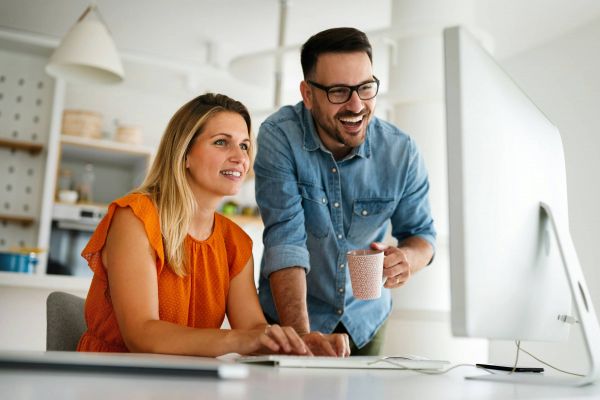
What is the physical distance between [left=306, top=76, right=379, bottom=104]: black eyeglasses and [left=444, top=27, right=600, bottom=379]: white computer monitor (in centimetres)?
58

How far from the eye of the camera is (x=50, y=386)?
0.59 meters

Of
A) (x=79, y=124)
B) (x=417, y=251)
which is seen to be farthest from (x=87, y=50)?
(x=79, y=124)

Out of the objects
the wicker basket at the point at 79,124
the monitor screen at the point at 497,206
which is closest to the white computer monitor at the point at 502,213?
the monitor screen at the point at 497,206

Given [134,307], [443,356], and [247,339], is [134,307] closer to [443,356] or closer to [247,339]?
[247,339]

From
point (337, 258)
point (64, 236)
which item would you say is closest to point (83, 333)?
point (337, 258)

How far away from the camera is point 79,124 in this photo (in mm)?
5504

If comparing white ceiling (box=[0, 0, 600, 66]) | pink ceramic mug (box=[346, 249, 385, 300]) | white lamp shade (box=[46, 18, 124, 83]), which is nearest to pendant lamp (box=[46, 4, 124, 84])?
white lamp shade (box=[46, 18, 124, 83])

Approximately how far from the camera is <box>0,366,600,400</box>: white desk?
0.57 metres

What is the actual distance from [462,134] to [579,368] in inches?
171

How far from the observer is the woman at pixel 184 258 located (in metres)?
1.23

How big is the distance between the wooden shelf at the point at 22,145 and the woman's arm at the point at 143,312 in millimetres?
4366

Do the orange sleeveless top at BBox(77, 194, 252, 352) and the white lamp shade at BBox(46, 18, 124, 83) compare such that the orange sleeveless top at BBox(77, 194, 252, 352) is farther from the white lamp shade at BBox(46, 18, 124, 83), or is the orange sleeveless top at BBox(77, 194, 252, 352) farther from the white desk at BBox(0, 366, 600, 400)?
the white lamp shade at BBox(46, 18, 124, 83)

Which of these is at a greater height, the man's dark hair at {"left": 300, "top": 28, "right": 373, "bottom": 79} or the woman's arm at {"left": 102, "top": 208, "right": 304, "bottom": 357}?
the man's dark hair at {"left": 300, "top": 28, "right": 373, "bottom": 79}

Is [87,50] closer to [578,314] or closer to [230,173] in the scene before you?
[230,173]
